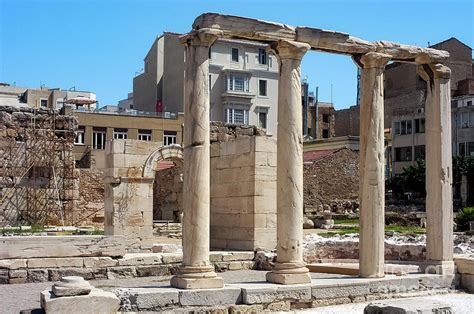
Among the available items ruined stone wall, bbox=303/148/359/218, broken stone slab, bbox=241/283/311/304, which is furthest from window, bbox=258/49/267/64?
broken stone slab, bbox=241/283/311/304

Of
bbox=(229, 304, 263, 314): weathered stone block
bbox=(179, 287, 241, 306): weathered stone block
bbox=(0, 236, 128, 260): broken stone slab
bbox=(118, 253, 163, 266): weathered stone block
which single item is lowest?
bbox=(229, 304, 263, 314): weathered stone block

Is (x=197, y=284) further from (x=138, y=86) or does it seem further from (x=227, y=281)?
(x=138, y=86)

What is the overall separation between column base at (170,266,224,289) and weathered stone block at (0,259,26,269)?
459 cm

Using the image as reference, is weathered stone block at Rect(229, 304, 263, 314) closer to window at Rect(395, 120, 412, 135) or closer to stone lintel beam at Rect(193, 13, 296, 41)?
stone lintel beam at Rect(193, 13, 296, 41)

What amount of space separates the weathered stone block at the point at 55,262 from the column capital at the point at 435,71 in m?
9.28

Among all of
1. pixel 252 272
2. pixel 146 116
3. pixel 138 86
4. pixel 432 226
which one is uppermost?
pixel 138 86

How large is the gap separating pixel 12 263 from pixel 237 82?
146 feet

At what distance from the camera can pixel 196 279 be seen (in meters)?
12.4

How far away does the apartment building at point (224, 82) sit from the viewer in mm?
55594

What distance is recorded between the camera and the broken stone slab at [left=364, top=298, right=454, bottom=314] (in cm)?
1029

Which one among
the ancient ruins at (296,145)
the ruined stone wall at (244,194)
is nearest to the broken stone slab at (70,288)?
the ancient ruins at (296,145)

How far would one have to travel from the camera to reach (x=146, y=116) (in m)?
49.5

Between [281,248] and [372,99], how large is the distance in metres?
3.92

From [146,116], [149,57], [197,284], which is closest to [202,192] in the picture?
[197,284]
